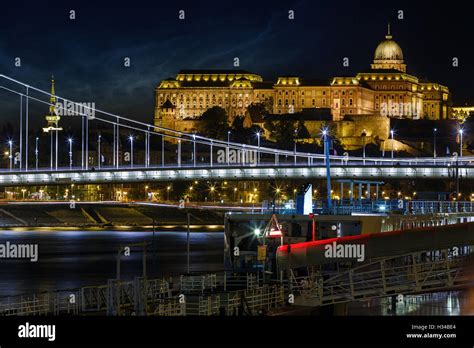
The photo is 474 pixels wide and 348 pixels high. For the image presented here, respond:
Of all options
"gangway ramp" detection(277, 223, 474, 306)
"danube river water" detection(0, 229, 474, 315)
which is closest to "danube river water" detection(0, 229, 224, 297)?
"danube river water" detection(0, 229, 474, 315)

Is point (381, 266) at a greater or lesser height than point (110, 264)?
lesser

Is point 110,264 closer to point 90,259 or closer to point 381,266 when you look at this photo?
point 90,259

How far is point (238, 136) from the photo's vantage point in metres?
165

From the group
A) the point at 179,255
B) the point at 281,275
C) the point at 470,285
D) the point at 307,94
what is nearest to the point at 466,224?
the point at 470,285

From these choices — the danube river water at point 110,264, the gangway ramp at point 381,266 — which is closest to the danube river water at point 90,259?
the danube river water at point 110,264

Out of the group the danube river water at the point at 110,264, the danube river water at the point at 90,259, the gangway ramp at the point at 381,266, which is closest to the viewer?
the gangway ramp at the point at 381,266

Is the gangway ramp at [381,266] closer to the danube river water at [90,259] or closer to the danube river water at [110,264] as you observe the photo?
the danube river water at [110,264]

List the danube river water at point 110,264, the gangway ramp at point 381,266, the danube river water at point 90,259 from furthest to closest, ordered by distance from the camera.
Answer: the danube river water at point 90,259
the danube river water at point 110,264
the gangway ramp at point 381,266

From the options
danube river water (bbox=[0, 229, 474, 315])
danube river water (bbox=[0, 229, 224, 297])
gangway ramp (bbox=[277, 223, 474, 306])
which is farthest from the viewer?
danube river water (bbox=[0, 229, 224, 297])

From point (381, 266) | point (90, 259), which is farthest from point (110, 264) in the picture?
point (381, 266)

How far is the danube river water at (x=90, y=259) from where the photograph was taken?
1788 inches

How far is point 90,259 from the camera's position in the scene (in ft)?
189

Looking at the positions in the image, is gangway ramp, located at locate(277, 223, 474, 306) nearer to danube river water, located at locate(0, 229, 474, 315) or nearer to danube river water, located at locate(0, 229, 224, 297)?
danube river water, located at locate(0, 229, 474, 315)

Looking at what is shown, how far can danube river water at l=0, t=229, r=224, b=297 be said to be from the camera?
45.4 m
